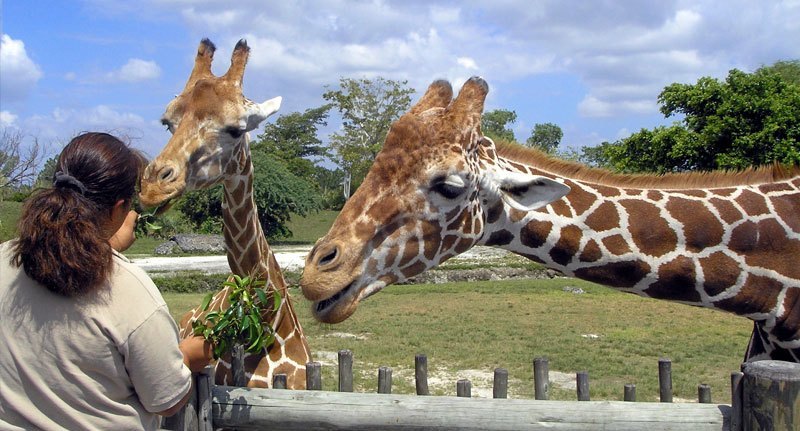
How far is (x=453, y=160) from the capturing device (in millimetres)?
3639

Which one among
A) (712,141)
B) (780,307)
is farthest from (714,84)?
(780,307)

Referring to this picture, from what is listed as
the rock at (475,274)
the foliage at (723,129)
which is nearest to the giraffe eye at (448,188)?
the rock at (475,274)

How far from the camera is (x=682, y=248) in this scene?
150 inches

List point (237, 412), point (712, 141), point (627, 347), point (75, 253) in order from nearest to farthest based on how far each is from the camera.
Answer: point (75, 253) < point (237, 412) < point (627, 347) < point (712, 141)

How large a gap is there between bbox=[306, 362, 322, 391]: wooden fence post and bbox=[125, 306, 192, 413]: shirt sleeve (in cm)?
168

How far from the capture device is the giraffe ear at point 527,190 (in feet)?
11.6

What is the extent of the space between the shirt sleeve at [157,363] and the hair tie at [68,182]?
48 cm

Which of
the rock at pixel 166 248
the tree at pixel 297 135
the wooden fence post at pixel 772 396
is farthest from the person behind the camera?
the tree at pixel 297 135

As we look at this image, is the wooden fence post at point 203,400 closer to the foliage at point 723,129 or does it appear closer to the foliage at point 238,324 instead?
the foliage at point 238,324

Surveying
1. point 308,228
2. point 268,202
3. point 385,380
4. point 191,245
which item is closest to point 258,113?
point 385,380

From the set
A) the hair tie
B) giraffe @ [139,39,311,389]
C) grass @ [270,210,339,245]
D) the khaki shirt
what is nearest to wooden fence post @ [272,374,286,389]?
giraffe @ [139,39,311,389]

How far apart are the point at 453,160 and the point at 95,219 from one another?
1798 mm

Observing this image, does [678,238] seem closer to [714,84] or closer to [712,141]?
[712,141]

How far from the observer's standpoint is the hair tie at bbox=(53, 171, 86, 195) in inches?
94.7
